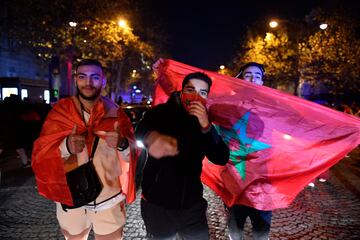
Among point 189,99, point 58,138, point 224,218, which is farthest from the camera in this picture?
point 224,218

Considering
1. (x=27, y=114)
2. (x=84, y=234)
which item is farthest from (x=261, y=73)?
(x=27, y=114)

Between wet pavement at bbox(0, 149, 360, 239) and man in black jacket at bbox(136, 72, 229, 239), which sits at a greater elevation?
man in black jacket at bbox(136, 72, 229, 239)

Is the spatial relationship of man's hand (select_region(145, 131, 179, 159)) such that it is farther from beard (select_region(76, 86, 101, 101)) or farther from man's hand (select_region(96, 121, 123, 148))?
beard (select_region(76, 86, 101, 101))

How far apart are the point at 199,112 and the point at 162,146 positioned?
390mm

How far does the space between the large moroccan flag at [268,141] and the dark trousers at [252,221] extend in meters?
0.11

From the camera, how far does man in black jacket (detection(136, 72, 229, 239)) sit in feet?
8.59

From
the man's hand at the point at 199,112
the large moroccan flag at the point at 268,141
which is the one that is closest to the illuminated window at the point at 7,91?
the large moroccan flag at the point at 268,141

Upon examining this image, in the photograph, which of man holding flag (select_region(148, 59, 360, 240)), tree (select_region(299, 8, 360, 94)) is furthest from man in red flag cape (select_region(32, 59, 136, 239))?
tree (select_region(299, 8, 360, 94))

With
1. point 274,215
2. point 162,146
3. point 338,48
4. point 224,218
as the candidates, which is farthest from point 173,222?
point 338,48

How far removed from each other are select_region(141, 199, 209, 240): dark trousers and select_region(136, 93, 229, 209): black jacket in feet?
0.15

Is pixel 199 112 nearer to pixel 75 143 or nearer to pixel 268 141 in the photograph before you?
pixel 75 143

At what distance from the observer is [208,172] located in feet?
12.3

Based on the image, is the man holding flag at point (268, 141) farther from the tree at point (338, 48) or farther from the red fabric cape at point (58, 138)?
the tree at point (338, 48)

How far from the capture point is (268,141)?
11.6 ft
